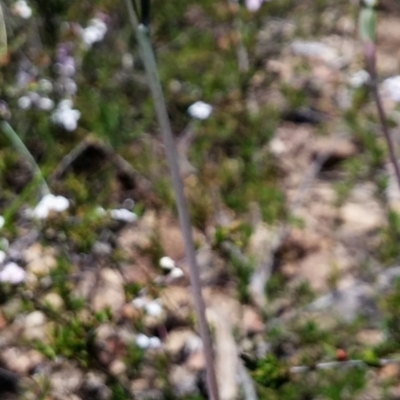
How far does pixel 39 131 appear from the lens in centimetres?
208

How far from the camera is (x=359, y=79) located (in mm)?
2326

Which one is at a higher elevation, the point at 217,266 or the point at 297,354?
the point at 217,266

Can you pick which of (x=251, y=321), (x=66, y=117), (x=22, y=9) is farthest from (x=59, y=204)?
(x=22, y=9)

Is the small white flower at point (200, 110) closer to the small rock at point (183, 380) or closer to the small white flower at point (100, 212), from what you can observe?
the small white flower at point (100, 212)

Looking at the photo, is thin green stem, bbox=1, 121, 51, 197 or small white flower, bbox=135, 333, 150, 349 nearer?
small white flower, bbox=135, 333, 150, 349

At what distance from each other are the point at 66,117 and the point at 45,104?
0.12 m

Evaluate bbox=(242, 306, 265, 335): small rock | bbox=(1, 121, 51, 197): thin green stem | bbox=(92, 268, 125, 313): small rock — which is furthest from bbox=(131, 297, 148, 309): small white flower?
bbox=(1, 121, 51, 197): thin green stem

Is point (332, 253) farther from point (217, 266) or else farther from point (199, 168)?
point (199, 168)

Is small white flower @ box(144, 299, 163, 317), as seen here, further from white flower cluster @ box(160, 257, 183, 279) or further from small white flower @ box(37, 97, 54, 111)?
small white flower @ box(37, 97, 54, 111)

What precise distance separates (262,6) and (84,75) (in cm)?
86

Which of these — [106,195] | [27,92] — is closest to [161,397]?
[106,195]

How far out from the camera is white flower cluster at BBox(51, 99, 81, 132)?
2.06m

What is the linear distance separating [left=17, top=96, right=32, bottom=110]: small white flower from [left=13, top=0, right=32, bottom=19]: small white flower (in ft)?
1.07

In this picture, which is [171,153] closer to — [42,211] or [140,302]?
[140,302]
